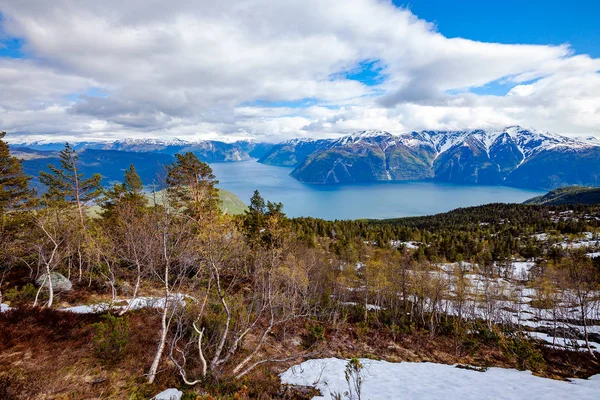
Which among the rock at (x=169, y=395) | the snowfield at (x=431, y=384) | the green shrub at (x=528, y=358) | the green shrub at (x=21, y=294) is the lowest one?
the green shrub at (x=528, y=358)

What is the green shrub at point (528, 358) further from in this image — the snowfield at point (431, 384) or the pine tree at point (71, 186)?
the pine tree at point (71, 186)

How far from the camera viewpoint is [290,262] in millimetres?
27766

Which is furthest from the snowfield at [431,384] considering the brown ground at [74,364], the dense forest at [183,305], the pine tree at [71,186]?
the pine tree at [71,186]

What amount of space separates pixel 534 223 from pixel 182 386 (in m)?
154

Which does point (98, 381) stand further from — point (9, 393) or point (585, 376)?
point (585, 376)

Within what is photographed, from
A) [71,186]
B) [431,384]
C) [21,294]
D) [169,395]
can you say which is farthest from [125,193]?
[431,384]

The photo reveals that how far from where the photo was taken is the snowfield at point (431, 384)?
513 inches

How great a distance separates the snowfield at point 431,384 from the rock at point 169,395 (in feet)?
19.3

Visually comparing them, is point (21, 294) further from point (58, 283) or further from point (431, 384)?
point (431, 384)

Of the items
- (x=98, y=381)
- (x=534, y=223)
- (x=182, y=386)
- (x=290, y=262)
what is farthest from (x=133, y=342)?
(x=534, y=223)

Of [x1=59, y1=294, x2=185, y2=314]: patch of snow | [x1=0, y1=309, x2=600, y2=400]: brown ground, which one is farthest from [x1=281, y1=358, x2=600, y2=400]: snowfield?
[x1=59, y1=294, x2=185, y2=314]: patch of snow

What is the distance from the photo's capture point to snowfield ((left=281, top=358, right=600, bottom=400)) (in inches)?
513

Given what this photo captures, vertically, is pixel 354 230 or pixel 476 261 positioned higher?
pixel 354 230

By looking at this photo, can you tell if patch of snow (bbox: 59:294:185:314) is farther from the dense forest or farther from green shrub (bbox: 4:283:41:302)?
green shrub (bbox: 4:283:41:302)
